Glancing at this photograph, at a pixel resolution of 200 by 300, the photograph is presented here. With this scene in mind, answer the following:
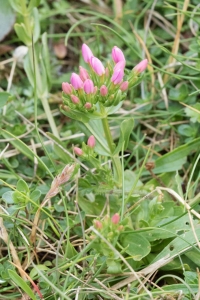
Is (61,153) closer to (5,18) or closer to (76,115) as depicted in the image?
(76,115)

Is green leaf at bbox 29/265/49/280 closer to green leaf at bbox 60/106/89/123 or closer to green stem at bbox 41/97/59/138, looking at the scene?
green leaf at bbox 60/106/89/123

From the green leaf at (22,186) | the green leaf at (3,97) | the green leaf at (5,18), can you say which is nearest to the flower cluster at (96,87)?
the green leaf at (22,186)

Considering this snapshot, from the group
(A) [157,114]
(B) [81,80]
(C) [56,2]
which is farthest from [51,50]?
(B) [81,80]

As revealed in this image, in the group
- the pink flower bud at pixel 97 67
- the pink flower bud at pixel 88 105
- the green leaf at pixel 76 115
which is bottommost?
the green leaf at pixel 76 115

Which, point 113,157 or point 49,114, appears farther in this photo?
point 49,114

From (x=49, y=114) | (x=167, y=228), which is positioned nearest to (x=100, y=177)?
(x=167, y=228)

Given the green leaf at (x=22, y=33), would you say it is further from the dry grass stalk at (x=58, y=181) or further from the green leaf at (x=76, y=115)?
the dry grass stalk at (x=58, y=181)

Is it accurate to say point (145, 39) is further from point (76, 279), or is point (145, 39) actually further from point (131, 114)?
point (76, 279)
